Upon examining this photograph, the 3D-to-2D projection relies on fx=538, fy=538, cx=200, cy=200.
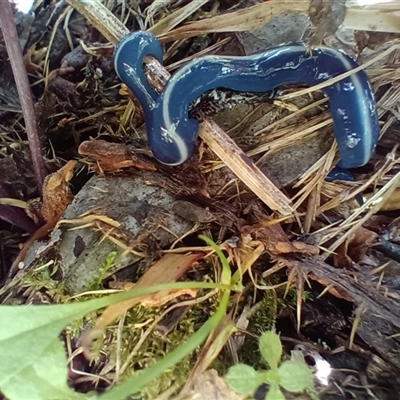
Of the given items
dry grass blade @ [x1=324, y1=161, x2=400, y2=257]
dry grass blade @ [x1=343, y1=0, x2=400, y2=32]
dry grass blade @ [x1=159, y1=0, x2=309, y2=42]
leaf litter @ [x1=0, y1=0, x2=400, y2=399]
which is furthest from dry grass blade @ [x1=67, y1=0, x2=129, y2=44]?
dry grass blade @ [x1=324, y1=161, x2=400, y2=257]

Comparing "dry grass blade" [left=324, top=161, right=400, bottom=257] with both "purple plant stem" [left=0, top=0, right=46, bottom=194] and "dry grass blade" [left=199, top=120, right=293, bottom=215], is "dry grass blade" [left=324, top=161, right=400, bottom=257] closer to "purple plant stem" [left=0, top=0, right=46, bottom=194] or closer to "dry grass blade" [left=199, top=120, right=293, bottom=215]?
"dry grass blade" [left=199, top=120, right=293, bottom=215]

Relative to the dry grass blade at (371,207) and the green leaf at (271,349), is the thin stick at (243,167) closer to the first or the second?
the dry grass blade at (371,207)

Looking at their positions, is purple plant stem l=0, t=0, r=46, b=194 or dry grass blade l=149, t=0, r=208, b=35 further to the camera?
dry grass blade l=149, t=0, r=208, b=35


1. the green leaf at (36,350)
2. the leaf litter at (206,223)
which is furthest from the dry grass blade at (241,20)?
the green leaf at (36,350)

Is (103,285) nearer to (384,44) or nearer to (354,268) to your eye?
(354,268)

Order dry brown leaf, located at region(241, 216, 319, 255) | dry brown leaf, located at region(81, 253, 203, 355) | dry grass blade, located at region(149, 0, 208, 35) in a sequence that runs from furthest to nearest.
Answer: dry grass blade, located at region(149, 0, 208, 35) → dry brown leaf, located at region(241, 216, 319, 255) → dry brown leaf, located at region(81, 253, 203, 355)

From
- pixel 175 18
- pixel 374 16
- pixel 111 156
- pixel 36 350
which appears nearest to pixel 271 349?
pixel 36 350

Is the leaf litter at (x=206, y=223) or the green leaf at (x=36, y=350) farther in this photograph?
the leaf litter at (x=206, y=223)
